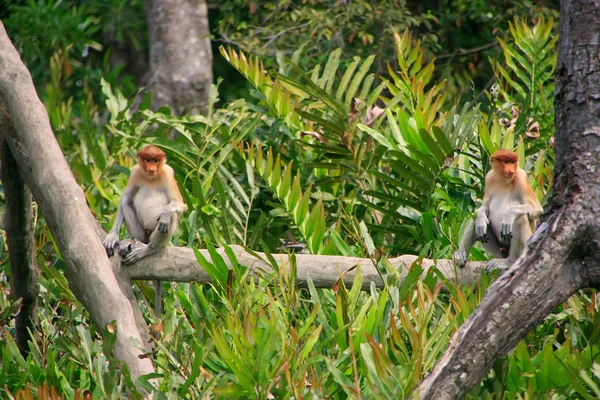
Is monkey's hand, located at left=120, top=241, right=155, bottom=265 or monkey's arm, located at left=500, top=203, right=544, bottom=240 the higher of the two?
monkey's arm, located at left=500, top=203, right=544, bottom=240

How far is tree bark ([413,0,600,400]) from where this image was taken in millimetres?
2441

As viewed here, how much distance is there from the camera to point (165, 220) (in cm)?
346

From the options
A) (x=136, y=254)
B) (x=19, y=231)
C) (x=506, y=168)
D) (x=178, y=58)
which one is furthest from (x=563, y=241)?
(x=178, y=58)

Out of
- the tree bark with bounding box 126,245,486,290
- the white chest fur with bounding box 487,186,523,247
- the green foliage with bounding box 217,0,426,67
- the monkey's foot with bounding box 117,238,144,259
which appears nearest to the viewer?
the tree bark with bounding box 126,245,486,290

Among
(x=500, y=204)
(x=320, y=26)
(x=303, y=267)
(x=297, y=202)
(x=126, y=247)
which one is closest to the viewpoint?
(x=303, y=267)

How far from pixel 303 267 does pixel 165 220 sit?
26.8 inches

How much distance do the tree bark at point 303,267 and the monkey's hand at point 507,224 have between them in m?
0.18

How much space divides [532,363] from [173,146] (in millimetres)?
2725

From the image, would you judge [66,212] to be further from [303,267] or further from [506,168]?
[506,168]

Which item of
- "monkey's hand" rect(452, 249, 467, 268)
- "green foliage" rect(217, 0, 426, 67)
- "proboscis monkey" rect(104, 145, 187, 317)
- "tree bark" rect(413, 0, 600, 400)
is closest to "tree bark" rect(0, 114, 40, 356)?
"proboscis monkey" rect(104, 145, 187, 317)

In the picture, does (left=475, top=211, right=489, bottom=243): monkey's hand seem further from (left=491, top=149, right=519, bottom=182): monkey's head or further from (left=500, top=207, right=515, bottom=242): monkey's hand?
(left=491, top=149, right=519, bottom=182): monkey's head

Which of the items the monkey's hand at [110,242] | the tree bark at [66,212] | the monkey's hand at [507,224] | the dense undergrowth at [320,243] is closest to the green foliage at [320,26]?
the dense undergrowth at [320,243]

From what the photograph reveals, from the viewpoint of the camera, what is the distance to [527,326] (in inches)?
98.2

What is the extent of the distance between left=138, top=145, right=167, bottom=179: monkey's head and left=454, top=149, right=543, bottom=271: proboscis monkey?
1.46 meters
